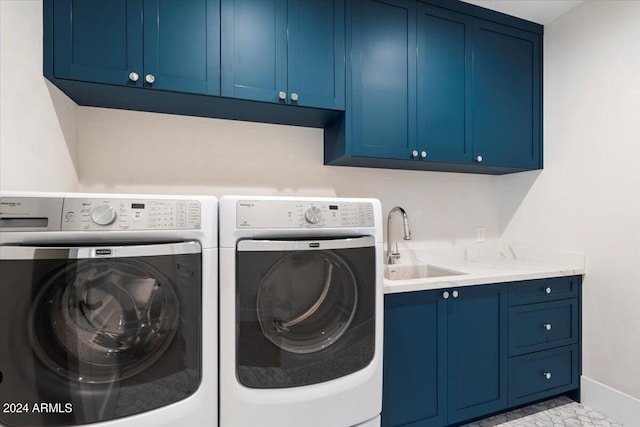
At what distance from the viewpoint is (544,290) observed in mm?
2021

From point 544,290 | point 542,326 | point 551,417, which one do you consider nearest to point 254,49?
point 544,290

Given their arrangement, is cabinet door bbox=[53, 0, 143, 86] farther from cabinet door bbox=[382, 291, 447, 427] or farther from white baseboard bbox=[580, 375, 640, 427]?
white baseboard bbox=[580, 375, 640, 427]

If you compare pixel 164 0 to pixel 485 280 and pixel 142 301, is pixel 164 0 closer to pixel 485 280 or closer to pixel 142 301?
pixel 142 301

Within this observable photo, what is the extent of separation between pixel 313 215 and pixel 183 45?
39.9 inches

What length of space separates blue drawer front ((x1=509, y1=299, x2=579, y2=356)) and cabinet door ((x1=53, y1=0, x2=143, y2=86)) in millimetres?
2330

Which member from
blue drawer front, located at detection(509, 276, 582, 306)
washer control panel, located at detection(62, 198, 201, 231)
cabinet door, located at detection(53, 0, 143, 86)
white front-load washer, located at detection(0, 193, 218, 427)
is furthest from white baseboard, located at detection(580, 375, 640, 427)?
cabinet door, located at detection(53, 0, 143, 86)

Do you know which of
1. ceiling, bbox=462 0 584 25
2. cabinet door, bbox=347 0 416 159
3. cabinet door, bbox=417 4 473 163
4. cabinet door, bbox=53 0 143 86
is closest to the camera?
cabinet door, bbox=53 0 143 86

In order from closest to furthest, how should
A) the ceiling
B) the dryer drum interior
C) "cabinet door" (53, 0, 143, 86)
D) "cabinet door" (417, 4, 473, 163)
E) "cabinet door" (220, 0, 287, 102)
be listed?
the dryer drum interior → "cabinet door" (53, 0, 143, 86) → "cabinet door" (220, 0, 287, 102) → "cabinet door" (417, 4, 473, 163) → the ceiling

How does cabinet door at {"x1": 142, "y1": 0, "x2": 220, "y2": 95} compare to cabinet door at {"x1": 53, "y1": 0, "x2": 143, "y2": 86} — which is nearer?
cabinet door at {"x1": 53, "y1": 0, "x2": 143, "y2": 86}

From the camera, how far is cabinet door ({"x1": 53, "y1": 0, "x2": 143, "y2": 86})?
1.38 metres

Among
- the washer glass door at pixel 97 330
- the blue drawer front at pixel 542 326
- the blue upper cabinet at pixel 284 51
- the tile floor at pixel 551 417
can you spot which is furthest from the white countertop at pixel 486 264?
the blue upper cabinet at pixel 284 51

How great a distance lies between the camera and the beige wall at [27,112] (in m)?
1.12

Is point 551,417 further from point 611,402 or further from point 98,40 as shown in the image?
point 98,40

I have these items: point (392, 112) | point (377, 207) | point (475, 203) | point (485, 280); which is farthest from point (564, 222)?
point (377, 207)
